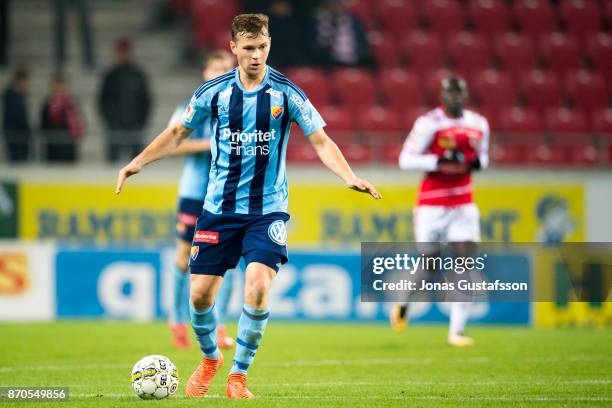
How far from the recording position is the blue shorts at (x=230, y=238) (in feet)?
22.5

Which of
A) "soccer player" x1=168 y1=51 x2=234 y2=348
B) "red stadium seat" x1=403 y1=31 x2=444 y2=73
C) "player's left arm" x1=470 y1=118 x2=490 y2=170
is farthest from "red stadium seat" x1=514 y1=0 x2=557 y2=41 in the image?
"soccer player" x1=168 y1=51 x2=234 y2=348

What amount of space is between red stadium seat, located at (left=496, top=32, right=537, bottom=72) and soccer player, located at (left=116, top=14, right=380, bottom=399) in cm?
1274

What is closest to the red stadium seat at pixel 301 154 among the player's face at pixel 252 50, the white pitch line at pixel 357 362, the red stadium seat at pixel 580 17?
the red stadium seat at pixel 580 17

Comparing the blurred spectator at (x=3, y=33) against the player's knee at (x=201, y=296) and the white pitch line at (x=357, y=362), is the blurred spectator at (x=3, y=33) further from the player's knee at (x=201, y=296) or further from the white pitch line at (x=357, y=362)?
the player's knee at (x=201, y=296)

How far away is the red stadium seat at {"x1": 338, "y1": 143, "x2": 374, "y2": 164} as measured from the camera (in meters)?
15.6

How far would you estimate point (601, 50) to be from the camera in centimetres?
1944

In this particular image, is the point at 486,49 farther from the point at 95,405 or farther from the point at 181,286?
the point at 95,405

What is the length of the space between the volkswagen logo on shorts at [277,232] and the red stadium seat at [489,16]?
13.4m

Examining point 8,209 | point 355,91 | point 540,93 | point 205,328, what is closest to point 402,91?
point 355,91

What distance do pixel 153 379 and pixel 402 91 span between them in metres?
11.8

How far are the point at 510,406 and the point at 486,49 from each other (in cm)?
1324

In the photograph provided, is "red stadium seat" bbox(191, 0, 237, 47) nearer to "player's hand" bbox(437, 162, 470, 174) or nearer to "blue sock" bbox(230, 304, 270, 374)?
"player's hand" bbox(437, 162, 470, 174)

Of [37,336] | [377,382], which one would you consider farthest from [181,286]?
[377,382]

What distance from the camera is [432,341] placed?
37.2 ft
